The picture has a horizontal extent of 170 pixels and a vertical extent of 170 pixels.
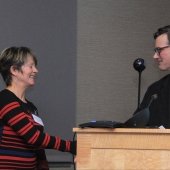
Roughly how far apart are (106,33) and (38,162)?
53.7 inches

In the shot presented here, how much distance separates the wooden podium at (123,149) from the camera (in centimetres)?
177

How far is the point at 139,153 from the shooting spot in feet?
5.87

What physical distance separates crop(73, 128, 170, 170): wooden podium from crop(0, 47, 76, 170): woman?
64 cm

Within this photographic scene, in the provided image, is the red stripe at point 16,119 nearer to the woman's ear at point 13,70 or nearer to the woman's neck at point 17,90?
the woman's neck at point 17,90

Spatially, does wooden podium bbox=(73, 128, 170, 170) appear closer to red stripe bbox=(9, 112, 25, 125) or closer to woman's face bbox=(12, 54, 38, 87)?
red stripe bbox=(9, 112, 25, 125)

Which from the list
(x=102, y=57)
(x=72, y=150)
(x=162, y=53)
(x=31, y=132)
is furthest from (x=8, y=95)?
(x=102, y=57)

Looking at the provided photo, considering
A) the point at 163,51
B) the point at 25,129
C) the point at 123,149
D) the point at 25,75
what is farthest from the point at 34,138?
the point at 163,51

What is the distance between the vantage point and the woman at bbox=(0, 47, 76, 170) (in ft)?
7.86

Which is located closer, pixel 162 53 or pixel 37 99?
pixel 162 53

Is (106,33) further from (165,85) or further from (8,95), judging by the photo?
(8,95)

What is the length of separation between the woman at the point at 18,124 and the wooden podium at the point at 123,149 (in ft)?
2.09

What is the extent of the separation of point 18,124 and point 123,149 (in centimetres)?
78

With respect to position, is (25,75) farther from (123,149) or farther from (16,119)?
(123,149)

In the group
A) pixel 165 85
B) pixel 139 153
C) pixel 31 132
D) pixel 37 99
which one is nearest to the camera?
pixel 139 153
